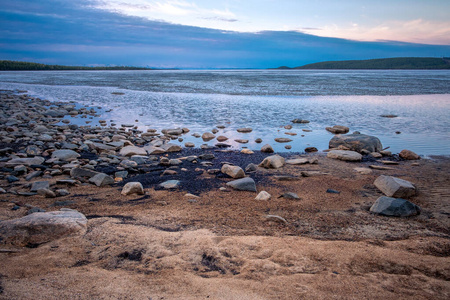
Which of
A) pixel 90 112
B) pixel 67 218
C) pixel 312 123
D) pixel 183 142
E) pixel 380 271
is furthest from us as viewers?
pixel 90 112

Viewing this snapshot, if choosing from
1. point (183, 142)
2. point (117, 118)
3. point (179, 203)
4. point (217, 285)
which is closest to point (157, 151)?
point (183, 142)

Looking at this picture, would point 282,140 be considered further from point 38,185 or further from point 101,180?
point 38,185

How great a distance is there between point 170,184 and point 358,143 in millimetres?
6763

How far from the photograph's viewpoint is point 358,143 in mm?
9742

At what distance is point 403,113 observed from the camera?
16.8 meters

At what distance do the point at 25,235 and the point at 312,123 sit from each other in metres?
13.2

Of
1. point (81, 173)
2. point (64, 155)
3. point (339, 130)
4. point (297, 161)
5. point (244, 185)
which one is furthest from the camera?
point (339, 130)

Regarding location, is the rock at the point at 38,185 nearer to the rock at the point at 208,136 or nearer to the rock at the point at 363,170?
the rock at the point at 208,136

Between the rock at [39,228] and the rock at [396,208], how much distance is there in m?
4.70

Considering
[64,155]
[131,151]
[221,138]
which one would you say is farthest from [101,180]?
[221,138]

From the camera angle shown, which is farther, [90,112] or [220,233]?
[90,112]

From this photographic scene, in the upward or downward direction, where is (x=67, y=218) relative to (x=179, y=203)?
upward

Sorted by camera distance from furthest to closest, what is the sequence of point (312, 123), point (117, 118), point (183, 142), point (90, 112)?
1. point (90, 112)
2. point (117, 118)
3. point (312, 123)
4. point (183, 142)

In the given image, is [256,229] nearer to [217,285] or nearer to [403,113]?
[217,285]
